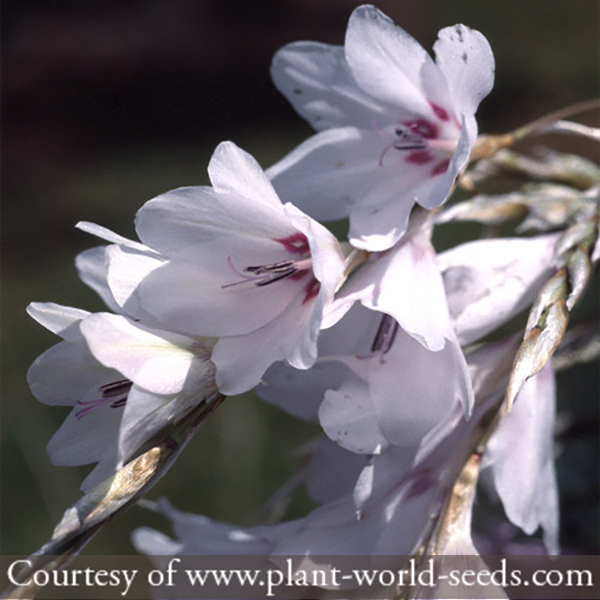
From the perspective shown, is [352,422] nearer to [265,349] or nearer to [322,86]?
[265,349]

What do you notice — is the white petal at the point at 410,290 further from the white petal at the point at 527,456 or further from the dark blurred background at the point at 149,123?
the dark blurred background at the point at 149,123

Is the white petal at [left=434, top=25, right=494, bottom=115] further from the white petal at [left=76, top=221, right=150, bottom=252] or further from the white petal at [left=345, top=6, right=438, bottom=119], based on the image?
the white petal at [left=76, top=221, right=150, bottom=252]

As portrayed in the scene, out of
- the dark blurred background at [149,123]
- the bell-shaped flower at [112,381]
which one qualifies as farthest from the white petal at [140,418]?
the dark blurred background at [149,123]

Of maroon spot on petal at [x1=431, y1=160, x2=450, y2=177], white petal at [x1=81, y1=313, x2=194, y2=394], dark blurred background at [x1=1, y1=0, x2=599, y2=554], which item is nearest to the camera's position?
white petal at [x1=81, y1=313, x2=194, y2=394]

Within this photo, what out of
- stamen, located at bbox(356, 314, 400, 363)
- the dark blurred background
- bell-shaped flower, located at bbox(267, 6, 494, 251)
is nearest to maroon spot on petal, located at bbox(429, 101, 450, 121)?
bell-shaped flower, located at bbox(267, 6, 494, 251)

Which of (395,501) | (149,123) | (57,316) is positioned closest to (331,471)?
(395,501)

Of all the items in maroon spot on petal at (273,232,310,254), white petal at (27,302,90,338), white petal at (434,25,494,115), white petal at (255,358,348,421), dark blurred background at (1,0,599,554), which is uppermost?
white petal at (434,25,494,115)

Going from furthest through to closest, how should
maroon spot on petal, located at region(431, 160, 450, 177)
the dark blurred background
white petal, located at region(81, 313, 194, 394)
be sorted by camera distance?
1. the dark blurred background
2. maroon spot on petal, located at region(431, 160, 450, 177)
3. white petal, located at region(81, 313, 194, 394)
